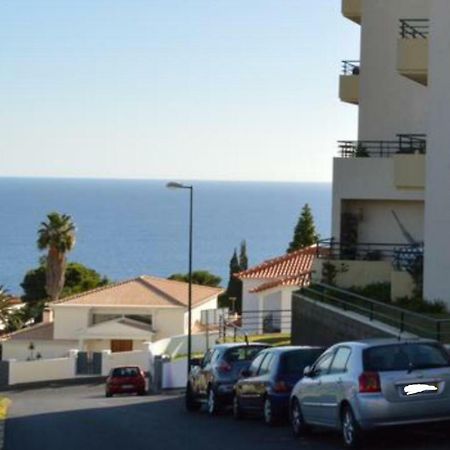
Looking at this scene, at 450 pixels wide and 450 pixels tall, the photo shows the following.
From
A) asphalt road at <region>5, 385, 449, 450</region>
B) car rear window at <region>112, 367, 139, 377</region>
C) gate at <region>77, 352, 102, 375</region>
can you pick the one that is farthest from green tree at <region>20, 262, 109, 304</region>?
asphalt road at <region>5, 385, 449, 450</region>

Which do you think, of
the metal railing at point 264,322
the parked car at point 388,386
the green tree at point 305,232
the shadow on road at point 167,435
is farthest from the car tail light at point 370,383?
the green tree at point 305,232

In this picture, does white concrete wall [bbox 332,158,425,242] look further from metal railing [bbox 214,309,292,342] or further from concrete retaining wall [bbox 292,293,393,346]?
metal railing [bbox 214,309,292,342]

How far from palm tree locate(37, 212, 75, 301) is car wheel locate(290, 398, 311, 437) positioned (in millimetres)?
69814

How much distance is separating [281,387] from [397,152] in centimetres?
1369

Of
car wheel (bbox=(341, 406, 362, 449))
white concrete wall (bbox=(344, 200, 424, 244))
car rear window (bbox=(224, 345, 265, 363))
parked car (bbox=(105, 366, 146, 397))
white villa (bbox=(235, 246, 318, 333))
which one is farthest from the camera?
white villa (bbox=(235, 246, 318, 333))

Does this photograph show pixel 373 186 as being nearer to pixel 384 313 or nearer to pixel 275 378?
pixel 384 313

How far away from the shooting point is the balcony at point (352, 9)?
3972 cm

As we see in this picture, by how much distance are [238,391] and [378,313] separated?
529cm

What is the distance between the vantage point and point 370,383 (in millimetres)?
15086

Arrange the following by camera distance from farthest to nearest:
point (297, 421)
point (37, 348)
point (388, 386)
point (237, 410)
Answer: point (37, 348)
point (237, 410)
point (297, 421)
point (388, 386)

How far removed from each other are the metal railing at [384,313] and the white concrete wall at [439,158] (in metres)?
1.32

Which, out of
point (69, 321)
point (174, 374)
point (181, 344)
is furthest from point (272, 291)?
point (174, 374)

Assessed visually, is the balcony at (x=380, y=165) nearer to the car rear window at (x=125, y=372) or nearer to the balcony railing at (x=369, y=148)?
the balcony railing at (x=369, y=148)

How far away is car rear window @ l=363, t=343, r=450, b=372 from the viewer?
15211 millimetres
